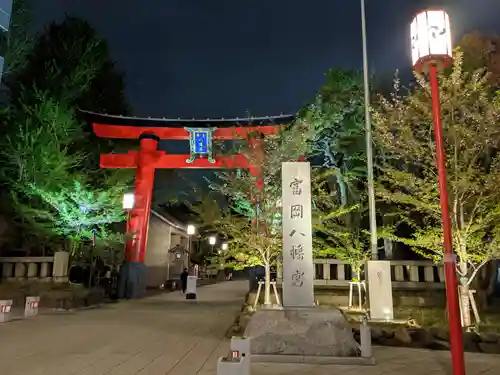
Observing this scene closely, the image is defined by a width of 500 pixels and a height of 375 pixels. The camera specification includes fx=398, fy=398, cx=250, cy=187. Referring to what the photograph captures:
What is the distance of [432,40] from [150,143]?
17878mm

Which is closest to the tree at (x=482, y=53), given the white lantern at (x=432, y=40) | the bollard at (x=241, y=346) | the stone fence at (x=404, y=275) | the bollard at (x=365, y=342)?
the stone fence at (x=404, y=275)

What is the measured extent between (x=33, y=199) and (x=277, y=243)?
12198 millimetres

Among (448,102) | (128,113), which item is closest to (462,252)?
(448,102)

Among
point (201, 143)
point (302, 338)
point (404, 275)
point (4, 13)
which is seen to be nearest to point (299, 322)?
point (302, 338)

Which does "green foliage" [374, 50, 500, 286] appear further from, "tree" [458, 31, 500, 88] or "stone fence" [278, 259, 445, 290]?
"tree" [458, 31, 500, 88]

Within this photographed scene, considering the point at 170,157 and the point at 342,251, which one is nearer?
the point at 342,251

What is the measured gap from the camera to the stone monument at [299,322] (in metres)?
7.57

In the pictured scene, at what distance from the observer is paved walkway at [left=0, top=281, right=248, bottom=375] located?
6.74m

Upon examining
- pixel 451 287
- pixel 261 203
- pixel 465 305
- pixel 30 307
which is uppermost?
pixel 261 203

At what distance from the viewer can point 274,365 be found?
7090mm

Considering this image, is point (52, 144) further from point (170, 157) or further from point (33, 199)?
point (170, 157)

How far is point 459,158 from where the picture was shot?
33.7ft

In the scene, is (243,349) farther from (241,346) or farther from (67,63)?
(67,63)

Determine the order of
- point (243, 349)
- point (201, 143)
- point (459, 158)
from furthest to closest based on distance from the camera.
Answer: point (201, 143) → point (459, 158) → point (243, 349)
